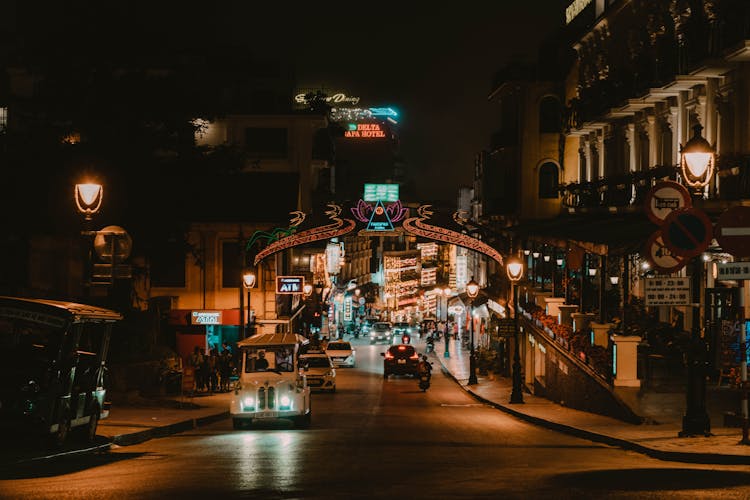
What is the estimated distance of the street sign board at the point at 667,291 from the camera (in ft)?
60.8

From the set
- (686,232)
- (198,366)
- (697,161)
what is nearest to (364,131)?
(198,366)

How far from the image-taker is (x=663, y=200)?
59.2 ft

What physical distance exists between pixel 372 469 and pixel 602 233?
17.1 metres

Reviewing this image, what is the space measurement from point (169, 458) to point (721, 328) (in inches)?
534

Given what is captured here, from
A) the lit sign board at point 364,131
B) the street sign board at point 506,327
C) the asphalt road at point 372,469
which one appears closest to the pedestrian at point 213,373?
the street sign board at point 506,327

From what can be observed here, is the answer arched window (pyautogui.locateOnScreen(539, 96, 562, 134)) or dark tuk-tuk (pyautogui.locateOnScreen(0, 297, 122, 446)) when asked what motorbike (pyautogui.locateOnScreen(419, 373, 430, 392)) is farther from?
dark tuk-tuk (pyautogui.locateOnScreen(0, 297, 122, 446))

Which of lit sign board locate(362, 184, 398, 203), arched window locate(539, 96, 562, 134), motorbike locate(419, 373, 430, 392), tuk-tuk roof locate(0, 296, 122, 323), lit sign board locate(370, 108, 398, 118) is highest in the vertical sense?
lit sign board locate(370, 108, 398, 118)

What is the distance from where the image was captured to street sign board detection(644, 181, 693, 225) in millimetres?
17938

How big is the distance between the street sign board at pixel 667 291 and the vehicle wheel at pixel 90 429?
10088 mm

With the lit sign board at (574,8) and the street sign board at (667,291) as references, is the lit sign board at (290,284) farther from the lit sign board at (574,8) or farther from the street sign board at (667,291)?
the street sign board at (667,291)

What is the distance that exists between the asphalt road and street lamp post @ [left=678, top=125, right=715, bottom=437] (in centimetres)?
155

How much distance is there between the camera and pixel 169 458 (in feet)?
56.2

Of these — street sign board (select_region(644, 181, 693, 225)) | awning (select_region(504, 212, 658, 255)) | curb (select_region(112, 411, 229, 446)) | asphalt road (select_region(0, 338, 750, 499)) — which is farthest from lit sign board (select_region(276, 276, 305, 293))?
street sign board (select_region(644, 181, 693, 225))

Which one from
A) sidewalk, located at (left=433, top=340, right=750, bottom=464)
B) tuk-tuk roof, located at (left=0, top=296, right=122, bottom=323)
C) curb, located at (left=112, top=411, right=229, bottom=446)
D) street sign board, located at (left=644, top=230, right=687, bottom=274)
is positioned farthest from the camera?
curb, located at (left=112, top=411, right=229, bottom=446)
